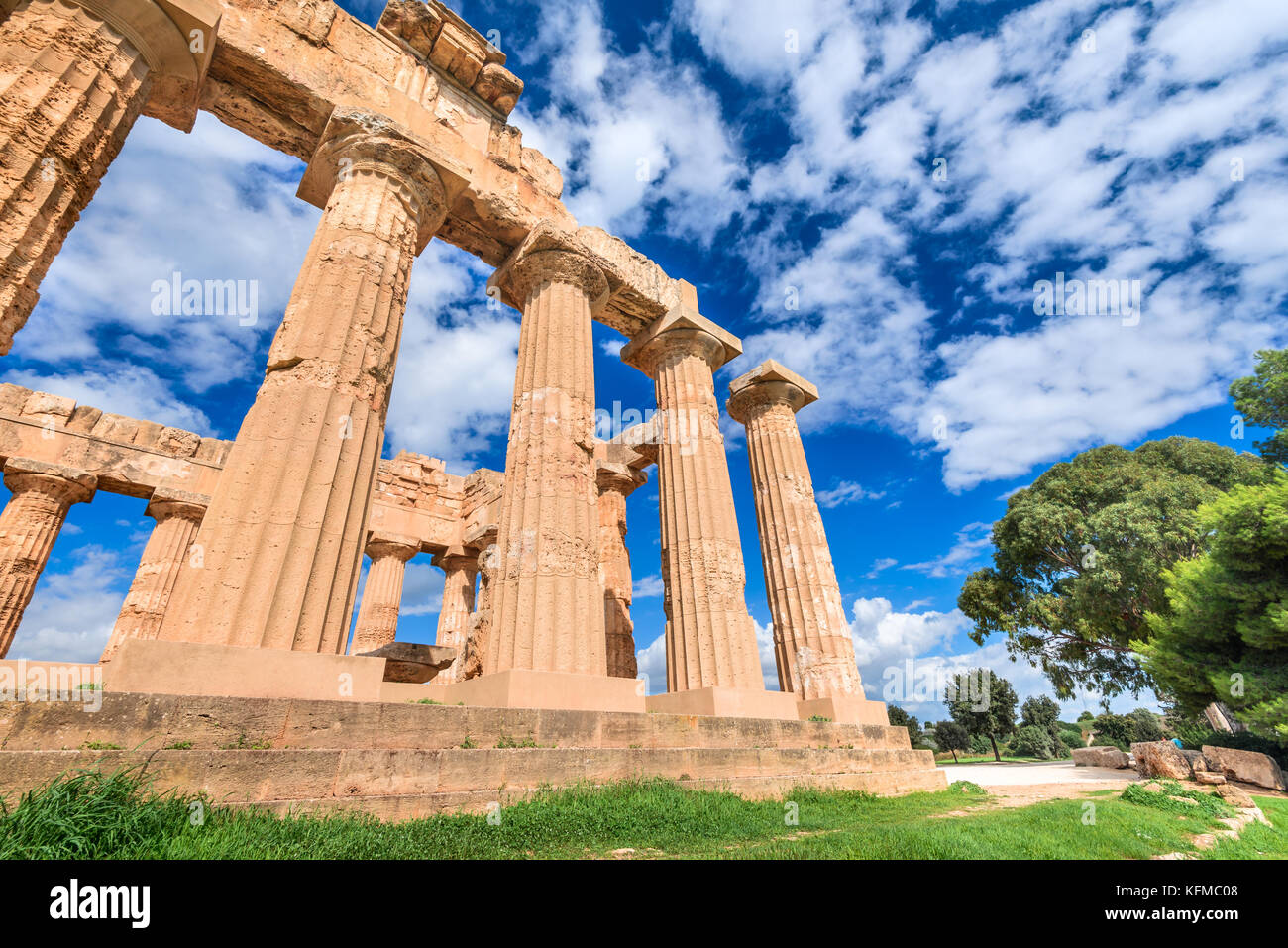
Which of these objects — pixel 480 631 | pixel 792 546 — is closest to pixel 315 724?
pixel 480 631

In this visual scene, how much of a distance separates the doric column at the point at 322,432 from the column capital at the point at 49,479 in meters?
11.7

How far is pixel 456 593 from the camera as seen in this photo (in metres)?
18.6

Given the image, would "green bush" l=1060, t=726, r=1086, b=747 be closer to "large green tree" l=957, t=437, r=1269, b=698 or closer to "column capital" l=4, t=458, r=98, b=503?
"large green tree" l=957, t=437, r=1269, b=698

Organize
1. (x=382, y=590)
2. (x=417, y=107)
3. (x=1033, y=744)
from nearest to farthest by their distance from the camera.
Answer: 1. (x=417, y=107)
2. (x=382, y=590)
3. (x=1033, y=744)

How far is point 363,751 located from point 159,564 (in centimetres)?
1512

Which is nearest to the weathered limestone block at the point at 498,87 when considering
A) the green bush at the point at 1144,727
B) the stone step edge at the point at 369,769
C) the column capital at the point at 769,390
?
the column capital at the point at 769,390

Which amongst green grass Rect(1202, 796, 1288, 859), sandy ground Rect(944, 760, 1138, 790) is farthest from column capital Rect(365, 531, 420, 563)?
green grass Rect(1202, 796, 1288, 859)

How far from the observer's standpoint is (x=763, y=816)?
630cm

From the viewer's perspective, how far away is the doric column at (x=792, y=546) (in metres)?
13.3

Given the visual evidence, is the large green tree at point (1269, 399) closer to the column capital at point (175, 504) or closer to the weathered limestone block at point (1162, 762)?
the weathered limestone block at point (1162, 762)

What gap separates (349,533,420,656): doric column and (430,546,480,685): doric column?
52.0 inches

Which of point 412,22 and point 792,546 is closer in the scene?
point 412,22

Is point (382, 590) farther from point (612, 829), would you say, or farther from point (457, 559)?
point (612, 829)

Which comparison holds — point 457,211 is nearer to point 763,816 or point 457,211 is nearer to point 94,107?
point 94,107
